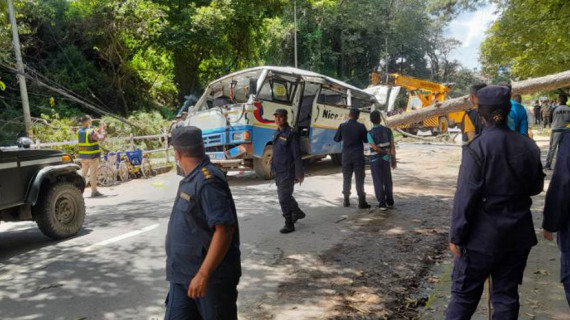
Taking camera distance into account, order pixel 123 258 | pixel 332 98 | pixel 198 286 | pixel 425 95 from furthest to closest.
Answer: pixel 425 95 < pixel 332 98 < pixel 123 258 < pixel 198 286

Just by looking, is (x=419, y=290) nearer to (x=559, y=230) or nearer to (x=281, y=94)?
(x=559, y=230)

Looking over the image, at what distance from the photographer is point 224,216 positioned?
7.93ft

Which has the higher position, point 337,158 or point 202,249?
point 202,249

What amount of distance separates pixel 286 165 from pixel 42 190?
126 inches

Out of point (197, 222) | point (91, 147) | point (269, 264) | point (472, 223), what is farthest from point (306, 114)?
point (197, 222)

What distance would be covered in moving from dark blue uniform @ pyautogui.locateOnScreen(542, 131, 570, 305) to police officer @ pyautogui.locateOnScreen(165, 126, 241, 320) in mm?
2029

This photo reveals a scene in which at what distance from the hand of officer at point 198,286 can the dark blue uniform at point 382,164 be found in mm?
5476

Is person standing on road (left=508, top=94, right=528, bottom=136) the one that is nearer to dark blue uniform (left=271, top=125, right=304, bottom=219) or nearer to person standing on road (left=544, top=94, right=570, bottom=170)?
dark blue uniform (left=271, top=125, right=304, bottom=219)

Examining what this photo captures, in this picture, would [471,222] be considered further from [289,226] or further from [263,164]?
[263,164]

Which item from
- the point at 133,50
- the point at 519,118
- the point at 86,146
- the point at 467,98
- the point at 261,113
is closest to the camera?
the point at 519,118

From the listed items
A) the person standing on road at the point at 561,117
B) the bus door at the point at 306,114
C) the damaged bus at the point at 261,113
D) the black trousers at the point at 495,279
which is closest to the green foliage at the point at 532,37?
the person standing on road at the point at 561,117

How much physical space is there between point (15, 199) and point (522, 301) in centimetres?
548

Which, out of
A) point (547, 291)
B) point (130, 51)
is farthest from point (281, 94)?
point (130, 51)

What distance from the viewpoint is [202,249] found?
2445 mm
